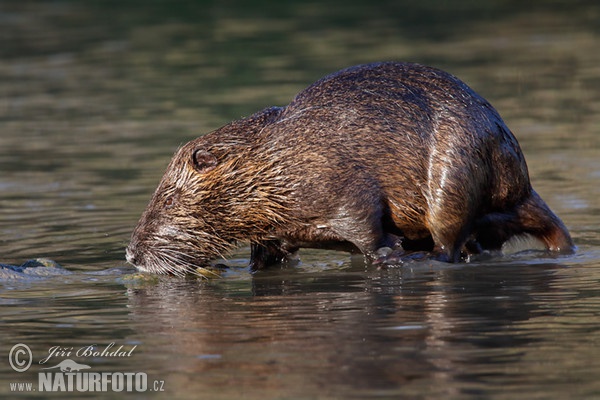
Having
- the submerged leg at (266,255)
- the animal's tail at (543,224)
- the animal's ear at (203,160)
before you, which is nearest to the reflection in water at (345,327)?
the submerged leg at (266,255)

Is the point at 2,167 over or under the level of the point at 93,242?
over

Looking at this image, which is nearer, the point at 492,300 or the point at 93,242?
the point at 492,300

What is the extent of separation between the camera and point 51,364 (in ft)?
18.5

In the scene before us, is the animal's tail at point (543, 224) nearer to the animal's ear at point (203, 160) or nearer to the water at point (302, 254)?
the water at point (302, 254)

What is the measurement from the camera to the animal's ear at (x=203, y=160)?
7.41 meters

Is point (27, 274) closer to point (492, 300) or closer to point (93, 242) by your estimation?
point (93, 242)

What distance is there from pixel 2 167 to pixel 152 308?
4845mm

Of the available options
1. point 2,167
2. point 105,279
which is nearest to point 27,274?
point 105,279

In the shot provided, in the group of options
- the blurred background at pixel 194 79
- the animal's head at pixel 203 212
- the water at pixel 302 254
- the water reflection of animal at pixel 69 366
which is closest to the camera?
the water at pixel 302 254

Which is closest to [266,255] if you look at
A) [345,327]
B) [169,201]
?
[169,201]

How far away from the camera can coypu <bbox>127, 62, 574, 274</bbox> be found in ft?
23.7

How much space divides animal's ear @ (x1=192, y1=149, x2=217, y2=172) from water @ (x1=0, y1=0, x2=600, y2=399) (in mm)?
647

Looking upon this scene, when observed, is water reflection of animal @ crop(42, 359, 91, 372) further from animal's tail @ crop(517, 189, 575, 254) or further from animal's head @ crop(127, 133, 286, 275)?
animal's tail @ crop(517, 189, 575, 254)

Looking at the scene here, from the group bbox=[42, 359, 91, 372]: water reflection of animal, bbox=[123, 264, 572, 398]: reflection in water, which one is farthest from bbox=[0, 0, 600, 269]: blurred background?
bbox=[42, 359, 91, 372]: water reflection of animal
